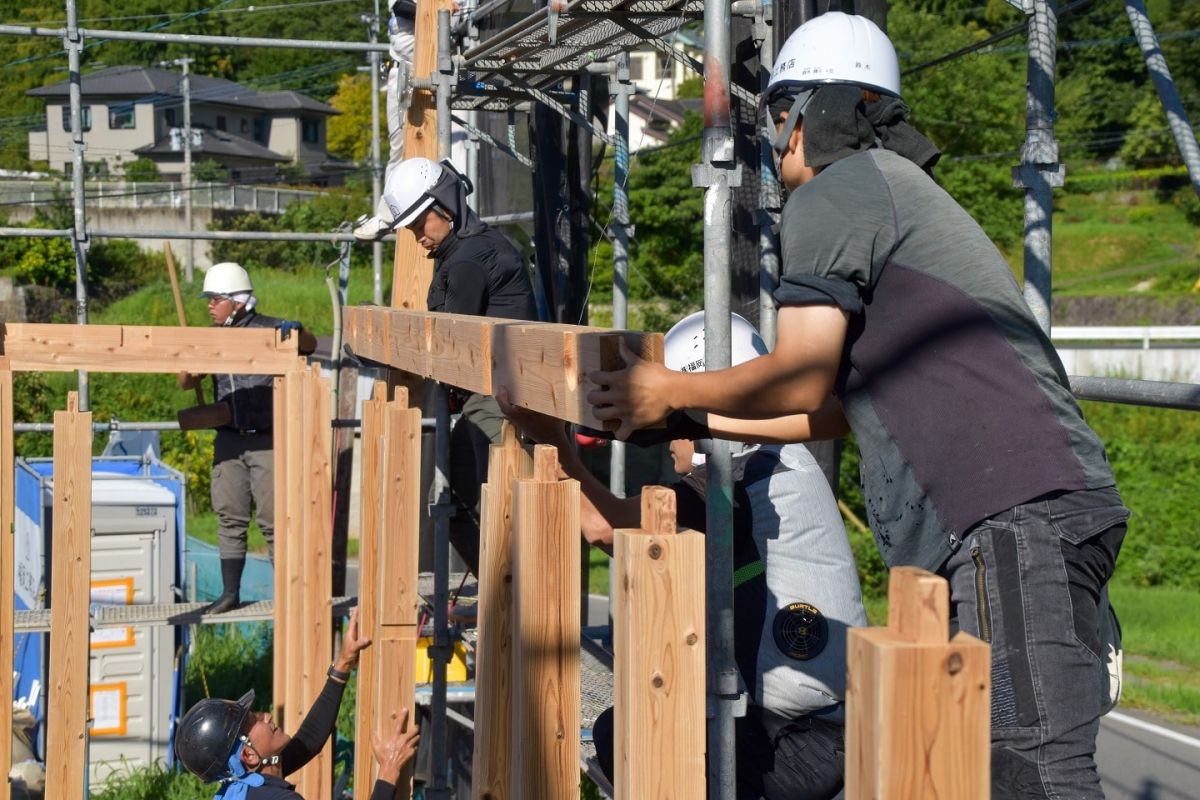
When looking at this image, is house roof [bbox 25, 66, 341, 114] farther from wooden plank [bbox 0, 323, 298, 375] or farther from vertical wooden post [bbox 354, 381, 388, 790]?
vertical wooden post [bbox 354, 381, 388, 790]

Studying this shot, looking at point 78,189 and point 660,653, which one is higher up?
point 78,189

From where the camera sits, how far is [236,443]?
26.2 ft

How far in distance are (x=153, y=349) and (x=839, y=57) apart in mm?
5229

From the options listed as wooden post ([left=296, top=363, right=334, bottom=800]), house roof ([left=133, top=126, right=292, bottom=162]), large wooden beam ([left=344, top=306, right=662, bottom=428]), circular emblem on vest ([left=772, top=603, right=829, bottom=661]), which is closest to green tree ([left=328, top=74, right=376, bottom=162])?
house roof ([left=133, top=126, right=292, bottom=162])

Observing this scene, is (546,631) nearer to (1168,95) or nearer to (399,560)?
(399,560)

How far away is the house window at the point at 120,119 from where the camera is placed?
48.7 meters

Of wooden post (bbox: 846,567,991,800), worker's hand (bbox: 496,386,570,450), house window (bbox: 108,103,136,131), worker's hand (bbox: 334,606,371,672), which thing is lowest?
worker's hand (bbox: 334,606,371,672)

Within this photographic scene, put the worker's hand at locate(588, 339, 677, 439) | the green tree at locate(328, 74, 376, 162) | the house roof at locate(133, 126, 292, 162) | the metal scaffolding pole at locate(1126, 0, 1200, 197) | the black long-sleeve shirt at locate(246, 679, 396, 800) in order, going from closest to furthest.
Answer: the worker's hand at locate(588, 339, 677, 439), the metal scaffolding pole at locate(1126, 0, 1200, 197), the black long-sleeve shirt at locate(246, 679, 396, 800), the house roof at locate(133, 126, 292, 162), the green tree at locate(328, 74, 376, 162)

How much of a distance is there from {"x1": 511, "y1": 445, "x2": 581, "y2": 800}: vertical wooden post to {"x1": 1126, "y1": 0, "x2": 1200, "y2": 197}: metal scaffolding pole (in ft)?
6.26

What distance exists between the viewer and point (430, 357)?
3.83m

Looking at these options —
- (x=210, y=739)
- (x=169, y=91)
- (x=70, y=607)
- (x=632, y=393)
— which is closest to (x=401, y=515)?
(x=210, y=739)

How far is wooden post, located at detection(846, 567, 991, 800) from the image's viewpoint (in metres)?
1.50

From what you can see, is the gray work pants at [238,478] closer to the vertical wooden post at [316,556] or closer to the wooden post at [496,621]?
the vertical wooden post at [316,556]

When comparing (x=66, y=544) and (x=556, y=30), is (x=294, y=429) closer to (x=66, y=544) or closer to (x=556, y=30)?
(x=66, y=544)
